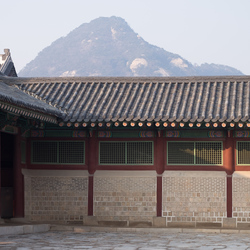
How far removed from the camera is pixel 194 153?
66.2ft

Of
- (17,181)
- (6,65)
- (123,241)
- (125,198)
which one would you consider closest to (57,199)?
(17,181)

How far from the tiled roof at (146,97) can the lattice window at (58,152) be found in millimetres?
1319

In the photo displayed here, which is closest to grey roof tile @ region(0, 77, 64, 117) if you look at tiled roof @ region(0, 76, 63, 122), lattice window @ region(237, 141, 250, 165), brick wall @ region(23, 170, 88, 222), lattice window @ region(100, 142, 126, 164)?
tiled roof @ region(0, 76, 63, 122)

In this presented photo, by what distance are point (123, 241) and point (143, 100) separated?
6.38 m

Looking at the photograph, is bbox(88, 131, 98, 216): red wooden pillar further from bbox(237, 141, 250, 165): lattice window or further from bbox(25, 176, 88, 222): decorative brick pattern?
bbox(237, 141, 250, 165): lattice window

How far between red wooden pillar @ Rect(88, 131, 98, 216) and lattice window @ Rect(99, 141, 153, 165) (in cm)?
20

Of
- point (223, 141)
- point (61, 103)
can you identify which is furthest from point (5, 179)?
point (223, 141)

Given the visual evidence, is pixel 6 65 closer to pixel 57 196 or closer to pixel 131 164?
pixel 57 196

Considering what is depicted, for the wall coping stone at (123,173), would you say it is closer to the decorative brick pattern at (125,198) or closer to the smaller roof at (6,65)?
the decorative brick pattern at (125,198)

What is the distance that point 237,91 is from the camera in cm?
2109

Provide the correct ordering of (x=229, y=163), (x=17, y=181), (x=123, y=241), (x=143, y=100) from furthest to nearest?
(x=143, y=100) < (x=229, y=163) < (x=17, y=181) < (x=123, y=241)

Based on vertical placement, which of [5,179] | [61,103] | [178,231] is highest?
[61,103]

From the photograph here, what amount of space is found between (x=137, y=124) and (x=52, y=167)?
11.2ft

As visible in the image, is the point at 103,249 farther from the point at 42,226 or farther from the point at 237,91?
the point at 237,91
